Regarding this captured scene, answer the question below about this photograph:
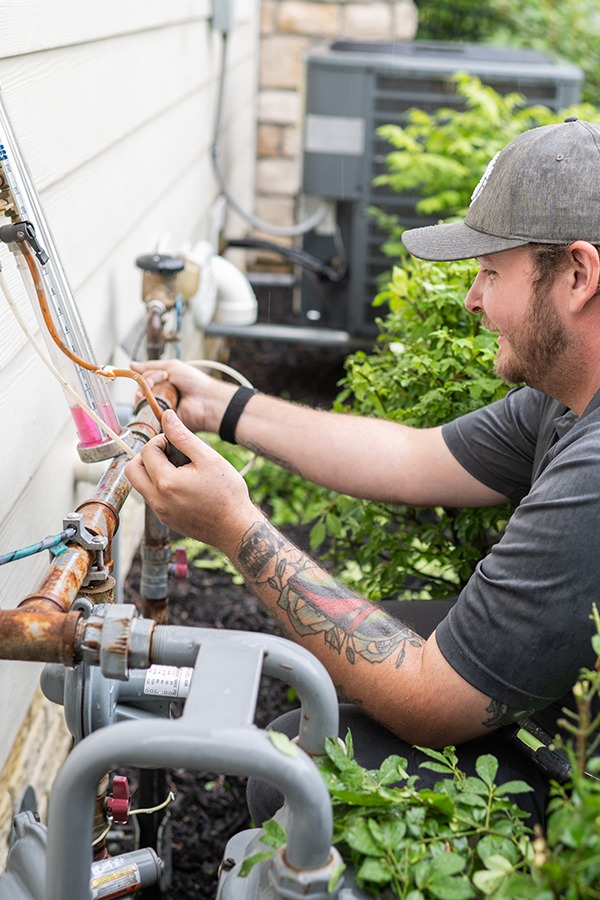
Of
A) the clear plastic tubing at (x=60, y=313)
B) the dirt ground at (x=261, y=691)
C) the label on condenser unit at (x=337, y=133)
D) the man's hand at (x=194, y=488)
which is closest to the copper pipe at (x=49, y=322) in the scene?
the clear plastic tubing at (x=60, y=313)

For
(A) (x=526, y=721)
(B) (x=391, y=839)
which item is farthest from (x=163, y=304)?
(B) (x=391, y=839)

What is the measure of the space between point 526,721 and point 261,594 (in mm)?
515

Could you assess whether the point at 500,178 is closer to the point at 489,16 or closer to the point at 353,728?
the point at 353,728

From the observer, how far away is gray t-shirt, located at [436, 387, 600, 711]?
4.72ft

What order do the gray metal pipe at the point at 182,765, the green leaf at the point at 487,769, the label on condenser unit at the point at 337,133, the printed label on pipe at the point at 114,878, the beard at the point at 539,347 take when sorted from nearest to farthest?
the gray metal pipe at the point at 182,765 → the green leaf at the point at 487,769 → the printed label on pipe at the point at 114,878 → the beard at the point at 539,347 → the label on condenser unit at the point at 337,133

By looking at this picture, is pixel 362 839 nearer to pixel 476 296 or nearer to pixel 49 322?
pixel 49 322

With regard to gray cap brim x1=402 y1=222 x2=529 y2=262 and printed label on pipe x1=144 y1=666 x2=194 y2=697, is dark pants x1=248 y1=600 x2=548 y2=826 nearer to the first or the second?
printed label on pipe x1=144 y1=666 x2=194 y2=697

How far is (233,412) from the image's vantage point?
7.25 feet

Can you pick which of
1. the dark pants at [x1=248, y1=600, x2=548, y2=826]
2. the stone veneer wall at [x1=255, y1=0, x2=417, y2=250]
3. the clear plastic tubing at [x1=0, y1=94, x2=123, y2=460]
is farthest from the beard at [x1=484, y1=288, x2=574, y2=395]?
the stone veneer wall at [x1=255, y1=0, x2=417, y2=250]

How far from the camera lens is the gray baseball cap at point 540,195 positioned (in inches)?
64.1

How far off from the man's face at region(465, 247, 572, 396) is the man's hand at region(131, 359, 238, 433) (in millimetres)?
667

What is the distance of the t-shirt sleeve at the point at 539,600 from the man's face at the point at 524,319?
21 centimetres

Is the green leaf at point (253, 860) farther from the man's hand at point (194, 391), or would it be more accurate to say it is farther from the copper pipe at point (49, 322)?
the man's hand at point (194, 391)

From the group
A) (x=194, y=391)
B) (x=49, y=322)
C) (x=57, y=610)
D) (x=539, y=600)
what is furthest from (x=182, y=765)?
(x=194, y=391)
